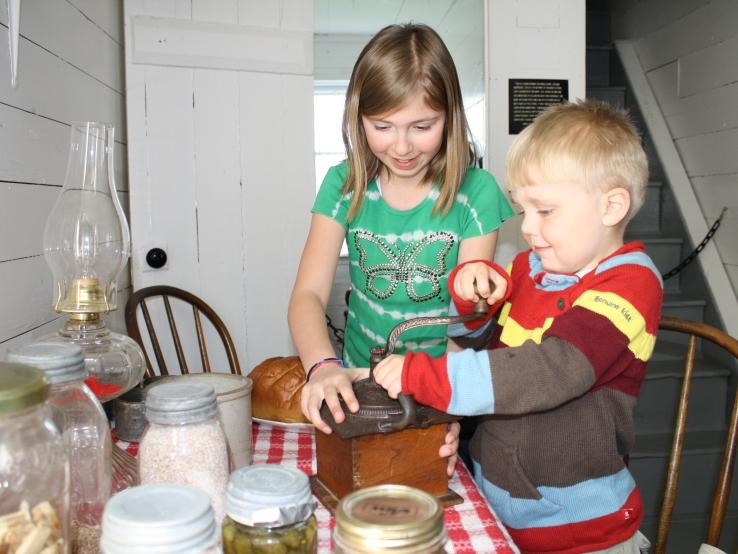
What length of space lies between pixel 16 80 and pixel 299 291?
650mm

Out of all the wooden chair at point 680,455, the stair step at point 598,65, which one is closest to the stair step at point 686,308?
the stair step at point 598,65

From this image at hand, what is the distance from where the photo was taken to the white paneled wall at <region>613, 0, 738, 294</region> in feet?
9.91

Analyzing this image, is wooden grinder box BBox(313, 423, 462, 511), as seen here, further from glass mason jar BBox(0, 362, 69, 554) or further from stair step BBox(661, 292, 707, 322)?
stair step BBox(661, 292, 707, 322)

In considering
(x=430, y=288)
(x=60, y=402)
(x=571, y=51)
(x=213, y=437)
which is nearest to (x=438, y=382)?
(x=213, y=437)

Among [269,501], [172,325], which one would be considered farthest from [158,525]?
A: [172,325]

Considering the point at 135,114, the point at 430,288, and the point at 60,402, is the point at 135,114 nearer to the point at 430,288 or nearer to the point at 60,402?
the point at 430,288

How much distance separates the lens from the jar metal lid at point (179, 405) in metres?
0.68

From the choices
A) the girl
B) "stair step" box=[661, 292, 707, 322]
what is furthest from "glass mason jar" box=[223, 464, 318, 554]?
"stair step" box=[661, 292, 707, 322]

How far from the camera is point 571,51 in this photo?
2.61 meters

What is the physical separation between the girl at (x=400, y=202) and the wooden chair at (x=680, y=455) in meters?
0.42

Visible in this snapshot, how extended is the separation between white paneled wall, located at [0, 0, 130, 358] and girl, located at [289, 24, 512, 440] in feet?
1.67

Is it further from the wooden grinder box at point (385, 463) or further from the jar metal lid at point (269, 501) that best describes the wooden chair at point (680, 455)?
the jar metal lid at point (269, 501)

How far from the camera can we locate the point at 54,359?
2.10 ft

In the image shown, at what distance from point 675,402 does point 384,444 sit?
2.79m
